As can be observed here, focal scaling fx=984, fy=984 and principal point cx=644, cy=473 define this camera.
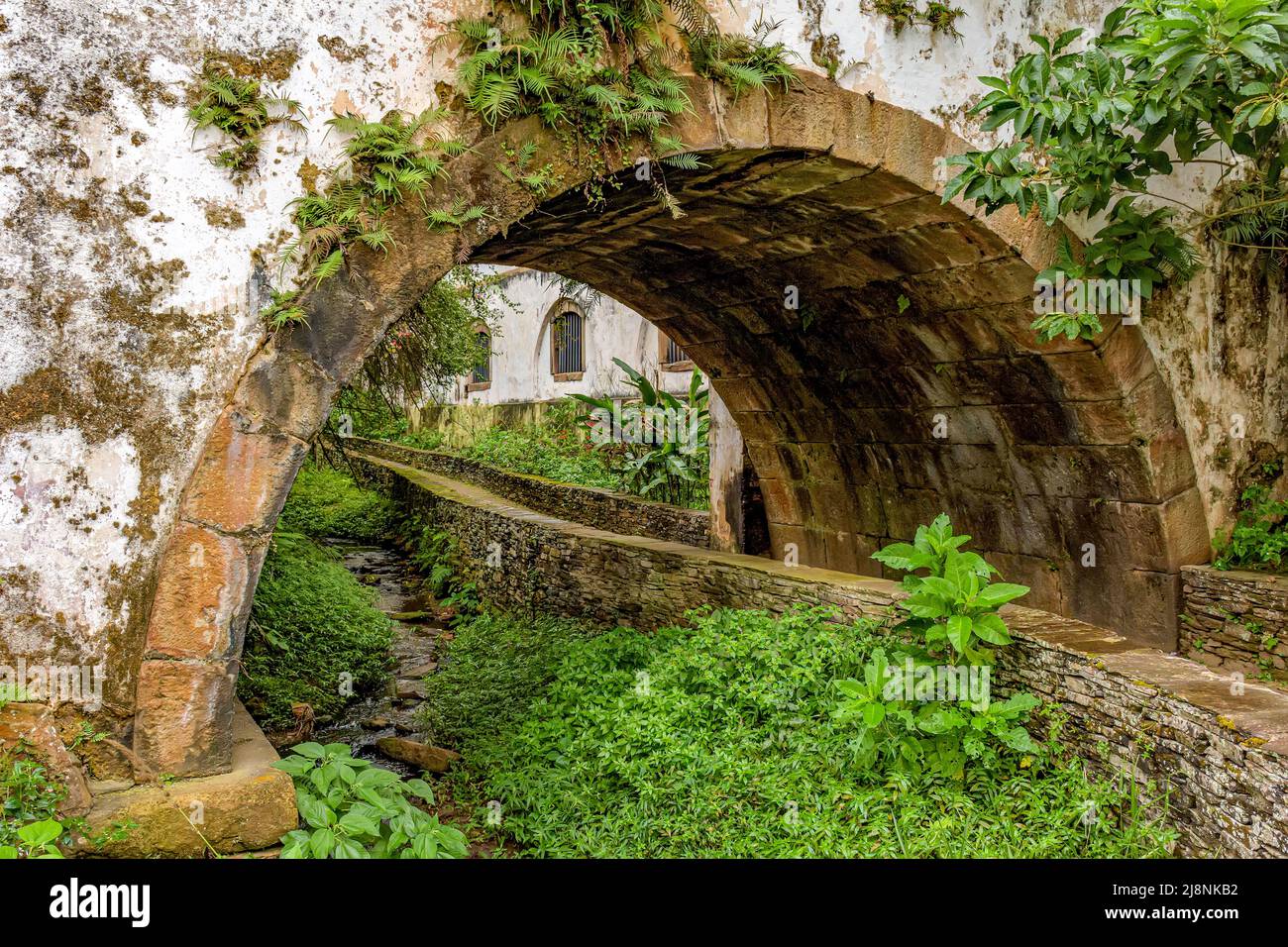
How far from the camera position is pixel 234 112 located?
3322 millimetres

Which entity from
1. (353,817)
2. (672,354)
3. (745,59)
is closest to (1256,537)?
(745,59)

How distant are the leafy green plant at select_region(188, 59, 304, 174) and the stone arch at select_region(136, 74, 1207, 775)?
1.67 feet

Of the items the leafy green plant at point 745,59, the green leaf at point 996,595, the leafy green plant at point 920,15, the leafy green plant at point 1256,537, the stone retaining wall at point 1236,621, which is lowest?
the stone retaining wall at point 1236,621

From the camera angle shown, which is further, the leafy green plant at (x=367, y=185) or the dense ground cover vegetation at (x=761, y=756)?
the dense ground cover vegetation at (x=761, y=756)

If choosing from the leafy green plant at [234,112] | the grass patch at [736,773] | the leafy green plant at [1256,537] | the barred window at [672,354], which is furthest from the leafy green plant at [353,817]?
the barred window at [672,354]

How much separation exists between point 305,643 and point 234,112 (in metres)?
5.31

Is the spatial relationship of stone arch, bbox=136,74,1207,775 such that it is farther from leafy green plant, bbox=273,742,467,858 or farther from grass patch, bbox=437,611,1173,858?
grass patch, bbox=437,611,1173,858

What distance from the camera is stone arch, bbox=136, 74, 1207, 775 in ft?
10.8

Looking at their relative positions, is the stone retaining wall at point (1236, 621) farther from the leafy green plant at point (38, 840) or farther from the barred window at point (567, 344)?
the barred window at point (567, 344)

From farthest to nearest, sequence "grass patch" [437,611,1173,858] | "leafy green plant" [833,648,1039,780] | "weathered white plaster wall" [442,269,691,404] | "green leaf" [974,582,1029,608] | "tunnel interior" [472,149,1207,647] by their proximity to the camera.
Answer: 1. "weathered white plaster wall" [442,269,691,404]
2. "tunnel interior" [472,149,1207,647]
3. "green leaf" [974,582,1029,608]
4. "leafy green plant" [833,648,1039,780]
5. "grass patch" [437,611,1173,858]

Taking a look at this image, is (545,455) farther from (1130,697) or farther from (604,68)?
(1130,697)

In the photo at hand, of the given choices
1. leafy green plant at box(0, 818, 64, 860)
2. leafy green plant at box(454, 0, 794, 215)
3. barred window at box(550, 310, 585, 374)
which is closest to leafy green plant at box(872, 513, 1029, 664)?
leafy green plant at box(454, 0, 794, 215)

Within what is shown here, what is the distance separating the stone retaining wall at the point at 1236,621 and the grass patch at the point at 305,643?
5.50 metres

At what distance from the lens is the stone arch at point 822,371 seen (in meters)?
3.30
